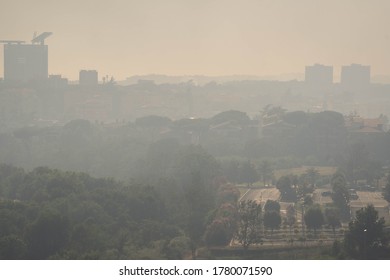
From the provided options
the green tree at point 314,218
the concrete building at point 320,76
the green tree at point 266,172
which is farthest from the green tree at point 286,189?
the concrete building at point 320,76

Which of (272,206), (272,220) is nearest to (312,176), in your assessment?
(272,206)

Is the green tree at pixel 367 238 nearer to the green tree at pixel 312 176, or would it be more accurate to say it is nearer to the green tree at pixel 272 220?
the green tree at pixel 272 220

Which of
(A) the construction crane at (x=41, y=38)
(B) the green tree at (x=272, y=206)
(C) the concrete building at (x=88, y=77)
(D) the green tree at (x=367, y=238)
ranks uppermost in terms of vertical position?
(A) the construction crane at (x=41, y=38)

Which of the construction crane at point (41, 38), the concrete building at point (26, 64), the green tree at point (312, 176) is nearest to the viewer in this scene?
the green tree at point (312, 176)

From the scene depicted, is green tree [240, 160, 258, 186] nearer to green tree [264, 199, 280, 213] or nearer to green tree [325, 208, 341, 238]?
green tree [264, 199, 280, 213]

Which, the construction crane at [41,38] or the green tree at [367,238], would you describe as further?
the construction crane at [41,38]

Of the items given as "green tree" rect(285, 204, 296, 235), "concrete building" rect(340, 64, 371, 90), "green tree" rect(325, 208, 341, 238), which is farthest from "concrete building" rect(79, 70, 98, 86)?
"green tree" rect(325, 208, 341, 238)

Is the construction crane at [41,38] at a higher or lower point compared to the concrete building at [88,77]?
higher

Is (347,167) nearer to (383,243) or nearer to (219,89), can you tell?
(383,243)
